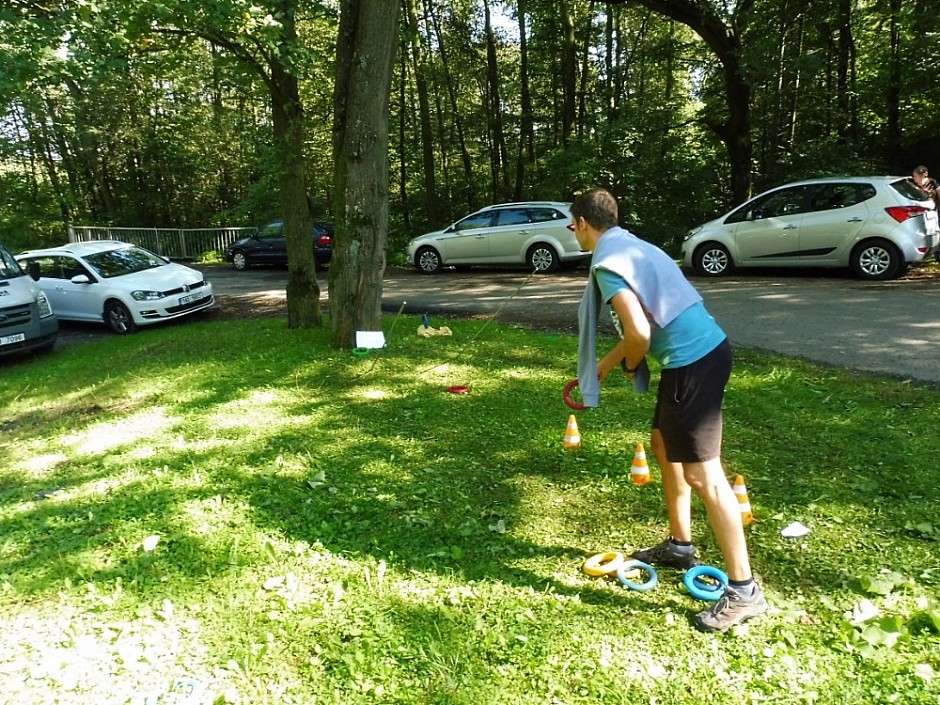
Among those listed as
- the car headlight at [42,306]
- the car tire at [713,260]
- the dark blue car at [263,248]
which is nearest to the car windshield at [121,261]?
the car headlight at [42,306]

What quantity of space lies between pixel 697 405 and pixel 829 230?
1050 cm

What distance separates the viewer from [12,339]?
32.7 feet

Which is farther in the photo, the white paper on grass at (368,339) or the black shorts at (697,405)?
the white paper on grass at (368,339)

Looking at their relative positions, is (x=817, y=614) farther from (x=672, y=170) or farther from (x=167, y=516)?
(x=672, y=170)

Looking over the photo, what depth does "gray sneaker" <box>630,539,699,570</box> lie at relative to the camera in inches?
132

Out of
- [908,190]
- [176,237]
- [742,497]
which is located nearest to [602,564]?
[742,497]

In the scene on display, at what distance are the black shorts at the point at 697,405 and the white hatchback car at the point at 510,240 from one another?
11906 mm

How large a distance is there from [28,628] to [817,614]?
3.54 meters

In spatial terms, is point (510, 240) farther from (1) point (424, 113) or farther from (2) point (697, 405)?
(2) point (697, 405)

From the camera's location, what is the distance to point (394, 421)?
5.71 metres

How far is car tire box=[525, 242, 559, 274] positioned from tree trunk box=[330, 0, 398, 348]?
7794 millimetres

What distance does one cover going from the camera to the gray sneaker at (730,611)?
9.39 feet

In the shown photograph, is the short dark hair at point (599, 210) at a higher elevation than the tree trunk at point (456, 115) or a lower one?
lower

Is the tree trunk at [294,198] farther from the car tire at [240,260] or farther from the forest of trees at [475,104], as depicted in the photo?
the car tire at [240,260]
